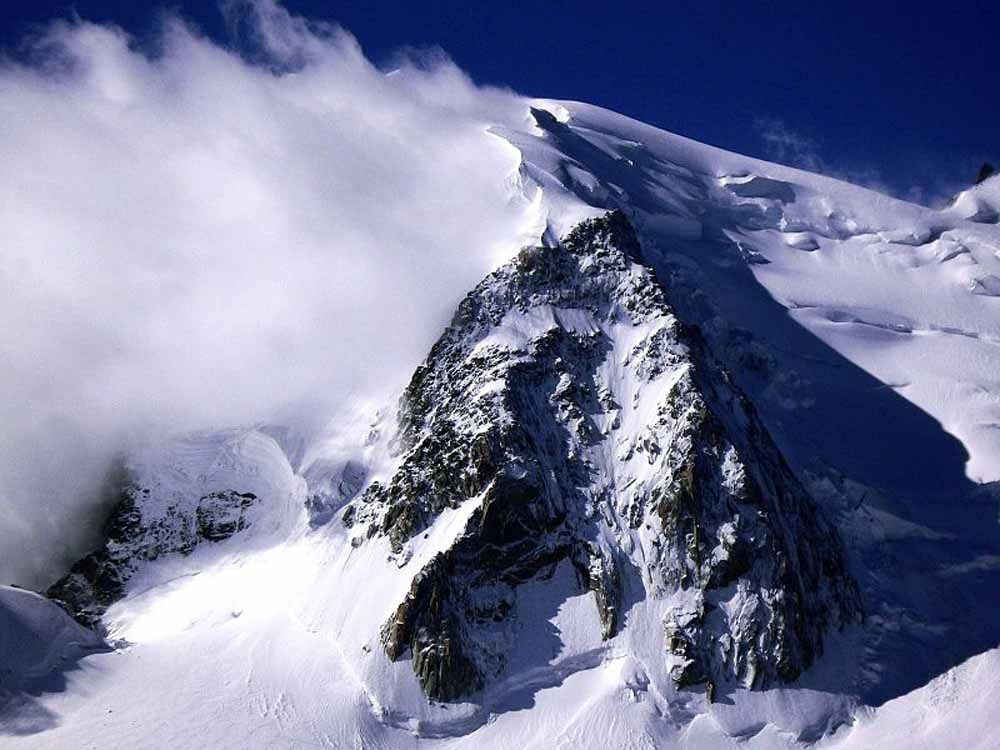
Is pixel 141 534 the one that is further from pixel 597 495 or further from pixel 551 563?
pixel 597 495

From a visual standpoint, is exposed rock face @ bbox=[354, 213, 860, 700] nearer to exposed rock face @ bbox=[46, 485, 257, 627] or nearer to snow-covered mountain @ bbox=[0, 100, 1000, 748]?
snow-covered mountain @ bbox=[0, 100, 1000, 748]

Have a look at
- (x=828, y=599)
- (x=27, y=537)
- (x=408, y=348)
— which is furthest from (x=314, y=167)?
(x=828, y=599)

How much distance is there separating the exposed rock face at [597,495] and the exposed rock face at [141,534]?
1580 centimetres

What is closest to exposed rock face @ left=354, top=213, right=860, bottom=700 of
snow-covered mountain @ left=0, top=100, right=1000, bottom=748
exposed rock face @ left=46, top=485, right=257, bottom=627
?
snow-covered mountain @ left=0, top=100, right=1000, bottom=748

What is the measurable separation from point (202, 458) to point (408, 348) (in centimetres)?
2711

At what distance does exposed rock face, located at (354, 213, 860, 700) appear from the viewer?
93.5 meters

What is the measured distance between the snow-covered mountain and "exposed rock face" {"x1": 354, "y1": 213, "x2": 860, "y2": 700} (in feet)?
0.96

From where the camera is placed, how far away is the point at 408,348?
115438mm

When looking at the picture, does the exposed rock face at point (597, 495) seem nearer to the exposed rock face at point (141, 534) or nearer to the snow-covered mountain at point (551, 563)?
the snow-covered mountain at point (551, 563)

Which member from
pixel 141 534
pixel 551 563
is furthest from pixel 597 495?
pixel 141 534

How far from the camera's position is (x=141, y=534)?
4232 inches

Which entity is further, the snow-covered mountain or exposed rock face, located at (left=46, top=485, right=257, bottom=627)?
exposed rock face, located at (left=46, top=485, right=257, bottom=627)

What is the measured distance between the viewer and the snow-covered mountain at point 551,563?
89688mm

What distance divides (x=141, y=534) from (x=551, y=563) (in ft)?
151
